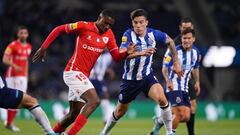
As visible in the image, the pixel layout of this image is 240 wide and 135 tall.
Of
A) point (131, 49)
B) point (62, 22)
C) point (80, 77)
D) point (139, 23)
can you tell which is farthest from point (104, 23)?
point (62, 22)

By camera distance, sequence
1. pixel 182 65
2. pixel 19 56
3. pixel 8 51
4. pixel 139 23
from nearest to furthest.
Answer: pixel 139 23, pixel 182 65, pixel 8 51, pixel 19 56

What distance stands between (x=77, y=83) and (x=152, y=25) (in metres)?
16.7

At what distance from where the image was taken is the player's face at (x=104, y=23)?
1156 centimetres

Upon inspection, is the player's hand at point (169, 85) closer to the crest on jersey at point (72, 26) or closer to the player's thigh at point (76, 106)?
the player's thigh at point (76, 106)

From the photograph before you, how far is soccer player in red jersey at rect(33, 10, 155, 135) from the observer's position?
1138 centimetres

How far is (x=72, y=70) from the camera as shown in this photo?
457 inches

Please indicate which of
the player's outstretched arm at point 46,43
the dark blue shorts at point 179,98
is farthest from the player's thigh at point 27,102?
the dark blue shorts at point 179,98

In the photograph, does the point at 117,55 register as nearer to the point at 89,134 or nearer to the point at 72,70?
the point at 72,70

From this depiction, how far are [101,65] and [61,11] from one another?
9.99 m

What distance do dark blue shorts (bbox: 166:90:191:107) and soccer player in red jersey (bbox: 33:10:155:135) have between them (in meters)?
1.62

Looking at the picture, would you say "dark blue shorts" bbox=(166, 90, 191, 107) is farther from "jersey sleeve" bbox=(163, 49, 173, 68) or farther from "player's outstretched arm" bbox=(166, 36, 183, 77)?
"player's outstretched arm" bbox=(166, 36, 183, 77)

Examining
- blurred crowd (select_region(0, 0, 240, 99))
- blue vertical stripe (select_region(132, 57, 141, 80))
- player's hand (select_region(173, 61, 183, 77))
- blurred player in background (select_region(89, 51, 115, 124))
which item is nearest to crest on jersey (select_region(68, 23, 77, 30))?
blue vertical stripe (select_region(132, 57, 141, 80))

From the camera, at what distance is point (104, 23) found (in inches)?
458

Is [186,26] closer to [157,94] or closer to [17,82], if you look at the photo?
[157,94]
